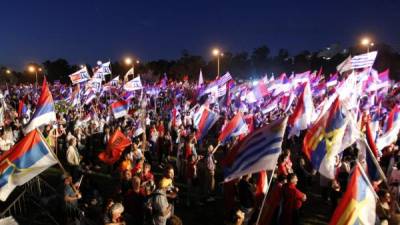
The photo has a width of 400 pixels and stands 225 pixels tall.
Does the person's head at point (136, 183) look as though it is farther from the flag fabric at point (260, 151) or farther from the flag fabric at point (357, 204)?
the flag fabric at point (357, 204)

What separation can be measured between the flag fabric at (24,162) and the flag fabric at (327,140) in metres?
5.03

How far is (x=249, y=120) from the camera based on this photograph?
16891mm

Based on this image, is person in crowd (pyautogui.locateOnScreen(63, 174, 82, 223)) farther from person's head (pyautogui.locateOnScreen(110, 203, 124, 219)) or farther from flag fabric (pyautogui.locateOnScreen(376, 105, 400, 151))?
flag fabric (pyautogui.locateOnScreen(376, 105, 400, 151))

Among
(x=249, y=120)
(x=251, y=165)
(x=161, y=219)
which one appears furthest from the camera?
(x=249, y=120)

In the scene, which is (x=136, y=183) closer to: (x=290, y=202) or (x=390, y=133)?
(x=290, y=202)

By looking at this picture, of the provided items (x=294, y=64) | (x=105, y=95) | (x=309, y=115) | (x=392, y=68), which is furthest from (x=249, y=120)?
(x=294, y=64)

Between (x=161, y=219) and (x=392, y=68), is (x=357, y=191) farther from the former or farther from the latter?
(x=392, y=68)

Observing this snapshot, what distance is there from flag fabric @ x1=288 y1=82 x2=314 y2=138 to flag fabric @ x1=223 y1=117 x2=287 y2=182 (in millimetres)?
3238

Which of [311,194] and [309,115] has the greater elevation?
[309,115]

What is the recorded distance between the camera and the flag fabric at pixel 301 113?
10367 mm

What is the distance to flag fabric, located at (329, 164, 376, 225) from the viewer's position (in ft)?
18.5

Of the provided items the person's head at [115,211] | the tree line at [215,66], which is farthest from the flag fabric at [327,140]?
the tree line at [215,66]

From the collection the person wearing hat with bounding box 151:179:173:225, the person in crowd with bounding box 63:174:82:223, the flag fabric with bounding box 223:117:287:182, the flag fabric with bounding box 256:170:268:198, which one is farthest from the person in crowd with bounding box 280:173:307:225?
the person in crowd with bounding box 63:174:82:223

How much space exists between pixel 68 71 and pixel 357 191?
106 metres
